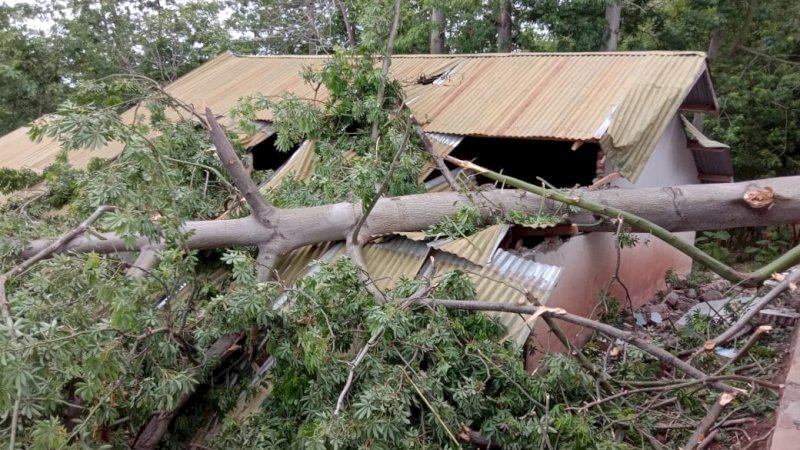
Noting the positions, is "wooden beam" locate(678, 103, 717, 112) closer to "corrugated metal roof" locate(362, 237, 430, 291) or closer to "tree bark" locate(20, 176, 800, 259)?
"tree bark" locate(20, 176, 800, 259)

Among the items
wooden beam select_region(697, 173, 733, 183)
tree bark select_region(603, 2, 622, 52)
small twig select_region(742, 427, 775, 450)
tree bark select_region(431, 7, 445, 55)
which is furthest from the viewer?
tree bark select_region(431, 7, 445, 55)

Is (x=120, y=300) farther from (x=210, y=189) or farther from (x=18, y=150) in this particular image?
(x=18, y=150)

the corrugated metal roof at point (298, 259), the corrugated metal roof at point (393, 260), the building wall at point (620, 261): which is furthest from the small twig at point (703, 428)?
the corrugated metal roof at point (298, 259)

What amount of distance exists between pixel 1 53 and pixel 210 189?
40.0 feet

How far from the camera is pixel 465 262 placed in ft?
13.6

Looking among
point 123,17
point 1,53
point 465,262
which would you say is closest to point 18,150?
point 1,53

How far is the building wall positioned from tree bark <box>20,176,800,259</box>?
0.63 meters

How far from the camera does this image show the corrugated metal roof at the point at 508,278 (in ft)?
12.6

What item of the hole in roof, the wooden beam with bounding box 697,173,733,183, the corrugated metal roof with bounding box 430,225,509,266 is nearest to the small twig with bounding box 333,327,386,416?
the corrugated metal roof with bounding box 430,225,509,266

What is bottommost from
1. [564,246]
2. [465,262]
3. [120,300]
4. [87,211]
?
[564,246]

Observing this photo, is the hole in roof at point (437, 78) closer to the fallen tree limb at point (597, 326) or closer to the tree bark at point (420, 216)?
the tree bark at point (420, 216)

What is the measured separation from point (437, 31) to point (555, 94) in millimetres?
7348

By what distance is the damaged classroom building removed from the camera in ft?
14.0

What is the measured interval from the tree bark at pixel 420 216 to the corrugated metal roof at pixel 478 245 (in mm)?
219
